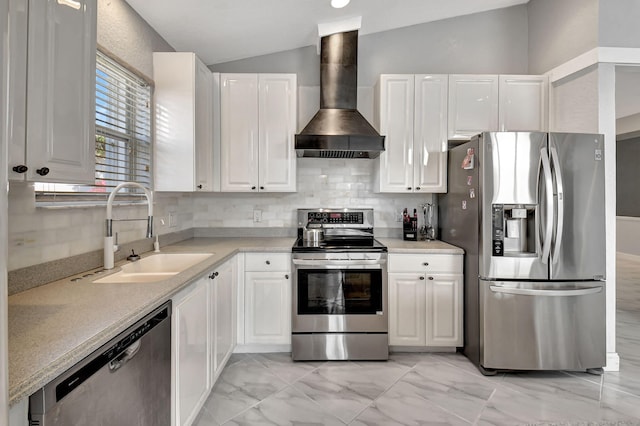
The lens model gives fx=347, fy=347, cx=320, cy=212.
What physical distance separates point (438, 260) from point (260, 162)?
5.77ft

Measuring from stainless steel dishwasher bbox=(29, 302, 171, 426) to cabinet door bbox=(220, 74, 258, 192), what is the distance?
5.81ft

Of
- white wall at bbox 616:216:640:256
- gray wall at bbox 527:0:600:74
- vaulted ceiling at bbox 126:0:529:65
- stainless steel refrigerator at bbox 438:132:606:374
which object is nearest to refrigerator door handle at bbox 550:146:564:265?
stainless steel refrigerator at bbox 438:132:606:374

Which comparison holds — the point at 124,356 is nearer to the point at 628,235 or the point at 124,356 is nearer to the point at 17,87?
the point at 17,87

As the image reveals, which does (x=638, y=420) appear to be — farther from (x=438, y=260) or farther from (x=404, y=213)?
(x=404, y=213)

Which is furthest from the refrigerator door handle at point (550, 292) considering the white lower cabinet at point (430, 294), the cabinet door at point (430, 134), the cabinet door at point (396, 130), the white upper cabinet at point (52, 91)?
the white upper cabinet at point (52, 91)

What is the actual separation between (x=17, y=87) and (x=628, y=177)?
9943mm

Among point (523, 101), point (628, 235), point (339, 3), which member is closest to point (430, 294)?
point (523, 101)

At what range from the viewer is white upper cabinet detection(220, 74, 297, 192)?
3.10 meters

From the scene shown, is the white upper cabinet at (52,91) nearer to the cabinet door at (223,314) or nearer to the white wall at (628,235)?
the cabinet door at (223,314)

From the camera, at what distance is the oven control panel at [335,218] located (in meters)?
3.40

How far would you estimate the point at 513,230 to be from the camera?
2584mm

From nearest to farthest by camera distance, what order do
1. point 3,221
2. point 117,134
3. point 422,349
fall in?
point 3,221 → point 117,134 → point 422,349

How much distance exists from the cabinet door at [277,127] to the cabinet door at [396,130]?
0.81 metres

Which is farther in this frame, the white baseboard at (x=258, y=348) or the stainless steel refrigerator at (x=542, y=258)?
the white baseboard at (x=258, y=348)
